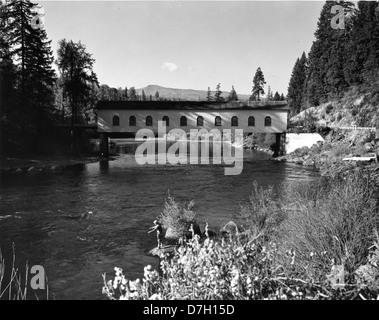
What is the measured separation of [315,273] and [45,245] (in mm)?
9392

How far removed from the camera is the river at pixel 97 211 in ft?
33.8

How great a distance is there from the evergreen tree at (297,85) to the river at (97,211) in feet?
142

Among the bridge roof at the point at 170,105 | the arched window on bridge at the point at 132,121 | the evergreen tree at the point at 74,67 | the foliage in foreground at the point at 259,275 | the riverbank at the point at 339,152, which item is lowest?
the foliage in foreground at the point at 259,275

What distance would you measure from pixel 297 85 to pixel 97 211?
62.5m

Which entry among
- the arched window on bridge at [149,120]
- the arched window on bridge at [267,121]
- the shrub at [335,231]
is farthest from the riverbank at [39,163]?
the shrub at [335,231]

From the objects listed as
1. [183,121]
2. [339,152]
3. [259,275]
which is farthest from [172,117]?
[259,275]

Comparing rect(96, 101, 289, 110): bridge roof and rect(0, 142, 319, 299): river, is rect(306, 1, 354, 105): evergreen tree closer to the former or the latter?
rect(96, 101, 289, 110): bridge roof

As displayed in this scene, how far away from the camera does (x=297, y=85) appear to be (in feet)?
231

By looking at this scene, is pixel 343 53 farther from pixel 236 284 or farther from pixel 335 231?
pixel 236 284

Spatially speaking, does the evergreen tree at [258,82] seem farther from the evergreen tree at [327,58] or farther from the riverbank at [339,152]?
the riverbank at [339,152]

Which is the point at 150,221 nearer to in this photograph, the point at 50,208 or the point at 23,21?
the point at 50,208

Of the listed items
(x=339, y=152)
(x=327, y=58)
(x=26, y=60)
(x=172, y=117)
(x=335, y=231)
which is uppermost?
(x=327, y=58)

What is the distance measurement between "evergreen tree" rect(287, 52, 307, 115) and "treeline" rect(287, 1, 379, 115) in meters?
2.49
